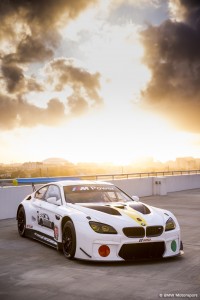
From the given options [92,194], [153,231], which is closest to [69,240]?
[92,194]

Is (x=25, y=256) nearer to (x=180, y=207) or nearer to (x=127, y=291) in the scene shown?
(x=127, y=291)

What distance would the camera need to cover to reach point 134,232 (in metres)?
7.66

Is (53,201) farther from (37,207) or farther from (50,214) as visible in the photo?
(37,207)

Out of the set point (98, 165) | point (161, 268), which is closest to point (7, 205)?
point (161, 268)

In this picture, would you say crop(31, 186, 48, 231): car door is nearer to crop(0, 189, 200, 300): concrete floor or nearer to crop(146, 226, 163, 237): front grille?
crop(0, 189, 200, 300): concrete floor

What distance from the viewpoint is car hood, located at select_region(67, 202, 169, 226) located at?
7.76 m

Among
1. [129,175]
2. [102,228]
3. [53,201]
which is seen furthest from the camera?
[129,175]

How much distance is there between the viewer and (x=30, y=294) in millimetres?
5879

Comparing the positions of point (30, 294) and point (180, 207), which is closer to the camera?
point (30, 294)

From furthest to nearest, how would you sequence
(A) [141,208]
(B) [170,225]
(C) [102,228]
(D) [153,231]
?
(A) [141,208], (B) [170,225], (D) [153,231], (C) [102,228]

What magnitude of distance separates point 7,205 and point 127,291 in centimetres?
959

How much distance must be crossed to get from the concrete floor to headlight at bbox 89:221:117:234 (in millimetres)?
559

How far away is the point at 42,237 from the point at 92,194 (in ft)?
4.60

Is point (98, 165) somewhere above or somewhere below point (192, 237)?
above
